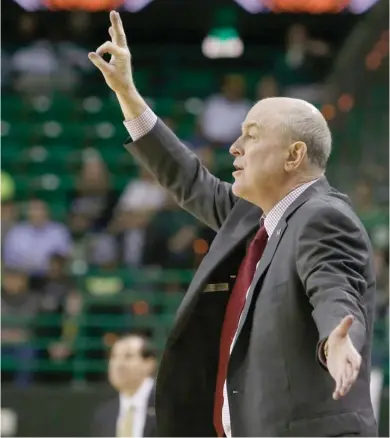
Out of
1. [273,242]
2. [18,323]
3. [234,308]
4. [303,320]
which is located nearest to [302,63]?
[18,323]

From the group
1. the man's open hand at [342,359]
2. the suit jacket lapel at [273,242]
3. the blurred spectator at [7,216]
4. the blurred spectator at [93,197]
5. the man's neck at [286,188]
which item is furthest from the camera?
the blurred spectator at [93,197]

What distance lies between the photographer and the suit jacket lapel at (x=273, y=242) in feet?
7.62

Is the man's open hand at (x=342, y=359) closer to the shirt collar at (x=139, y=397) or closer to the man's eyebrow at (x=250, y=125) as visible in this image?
the man's eyebrow at (x=250, y=125)

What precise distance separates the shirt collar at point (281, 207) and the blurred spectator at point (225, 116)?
5840mm

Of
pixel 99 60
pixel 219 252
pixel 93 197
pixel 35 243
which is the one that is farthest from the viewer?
pixel 93 197

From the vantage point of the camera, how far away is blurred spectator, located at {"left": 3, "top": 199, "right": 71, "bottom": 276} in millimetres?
7293

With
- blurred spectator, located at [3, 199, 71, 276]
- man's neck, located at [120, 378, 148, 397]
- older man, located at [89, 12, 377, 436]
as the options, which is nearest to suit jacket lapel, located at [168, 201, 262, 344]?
older man, located at [89, 12, 377, 436]

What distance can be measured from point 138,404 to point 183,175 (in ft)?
7.33

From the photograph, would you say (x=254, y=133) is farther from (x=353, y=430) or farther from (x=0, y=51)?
(x=0, y=51)

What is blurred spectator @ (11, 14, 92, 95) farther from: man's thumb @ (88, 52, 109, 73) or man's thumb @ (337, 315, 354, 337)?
man's thumb @ (337, 315, 354, 337)

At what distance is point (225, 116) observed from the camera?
8.40 metres

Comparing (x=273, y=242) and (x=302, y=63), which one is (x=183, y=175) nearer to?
(x=273, y=242)

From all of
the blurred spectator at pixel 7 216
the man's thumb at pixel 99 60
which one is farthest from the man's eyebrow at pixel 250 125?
the blurred spectator at pixel 7 216

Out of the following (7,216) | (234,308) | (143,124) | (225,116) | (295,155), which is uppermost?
(225,116)
